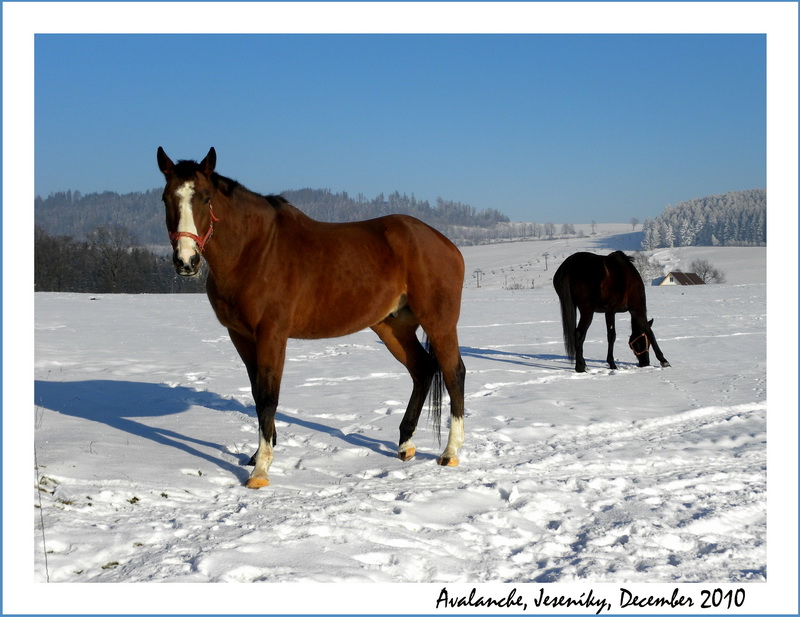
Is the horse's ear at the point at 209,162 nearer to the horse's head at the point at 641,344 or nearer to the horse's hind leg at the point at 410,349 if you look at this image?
the horse's hind leg at the point at 410,349

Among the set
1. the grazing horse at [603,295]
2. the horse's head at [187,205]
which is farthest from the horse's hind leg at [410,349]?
the grazing horse at [603,295]

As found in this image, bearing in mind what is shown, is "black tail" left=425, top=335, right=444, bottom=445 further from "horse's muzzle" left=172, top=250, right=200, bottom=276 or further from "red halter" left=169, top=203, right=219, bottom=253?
"horse's muzzle" left=172, top=250, right=200, bottom=276

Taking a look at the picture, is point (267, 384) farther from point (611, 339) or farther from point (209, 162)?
point (611, 339)

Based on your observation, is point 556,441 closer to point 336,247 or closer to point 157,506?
point 336,247

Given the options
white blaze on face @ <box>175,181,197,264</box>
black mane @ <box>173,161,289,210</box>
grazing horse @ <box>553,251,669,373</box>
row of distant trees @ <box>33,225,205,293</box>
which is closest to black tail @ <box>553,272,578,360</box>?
grazing horse @ <box>553,251,669,373</box>

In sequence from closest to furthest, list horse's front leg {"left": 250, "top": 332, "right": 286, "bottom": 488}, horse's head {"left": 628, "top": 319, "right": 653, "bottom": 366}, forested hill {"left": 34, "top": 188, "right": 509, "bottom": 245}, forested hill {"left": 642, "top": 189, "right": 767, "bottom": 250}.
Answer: horse's front leg {"left": 250, "top": 332, "right": 286, "bottom": 488}, horse's head {"left": 628, "top": 319, "right": 653, "bottom": 366}, forested hill {"left": 34, "top": 188, "right": 509, "bottom": 245}, forested hill {"left": 642, "top": 189, "right": 767, "bottom": 250}

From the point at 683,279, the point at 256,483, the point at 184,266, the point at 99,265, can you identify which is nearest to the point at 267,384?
the point at 256,483

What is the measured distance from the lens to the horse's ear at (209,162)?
4812mm

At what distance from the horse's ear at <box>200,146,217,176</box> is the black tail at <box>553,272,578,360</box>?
7277mm

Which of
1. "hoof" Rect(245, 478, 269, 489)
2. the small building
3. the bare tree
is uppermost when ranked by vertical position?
the bare tree

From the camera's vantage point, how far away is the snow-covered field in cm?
357

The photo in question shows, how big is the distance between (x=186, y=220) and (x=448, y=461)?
2819 millimetres

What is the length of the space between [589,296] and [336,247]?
6.67m

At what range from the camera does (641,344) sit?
37.3ft
